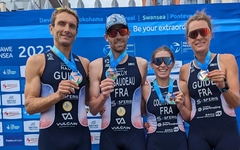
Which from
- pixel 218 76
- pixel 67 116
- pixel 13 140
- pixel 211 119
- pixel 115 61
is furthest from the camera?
pixel 13 140

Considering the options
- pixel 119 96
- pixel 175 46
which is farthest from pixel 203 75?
pixel 175 46

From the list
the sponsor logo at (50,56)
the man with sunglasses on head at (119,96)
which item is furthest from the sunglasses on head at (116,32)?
the sponsor logo at (50,56)

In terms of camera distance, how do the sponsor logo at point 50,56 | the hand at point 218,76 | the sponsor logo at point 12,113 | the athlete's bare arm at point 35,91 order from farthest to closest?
the sponsor logo at point 12,113
the sponsor logo at point 50,56
the athlete's bare arm at point 35,91
the hand at point 218,76

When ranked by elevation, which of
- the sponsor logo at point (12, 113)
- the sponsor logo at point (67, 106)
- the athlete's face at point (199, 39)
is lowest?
the sponsor logo at point (12, 113)

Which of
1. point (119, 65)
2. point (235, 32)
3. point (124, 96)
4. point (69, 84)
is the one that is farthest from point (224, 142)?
point (235, 32)

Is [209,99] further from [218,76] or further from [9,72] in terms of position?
[9,72]

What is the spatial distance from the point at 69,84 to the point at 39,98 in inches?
20.4

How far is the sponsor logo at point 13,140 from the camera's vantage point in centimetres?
422

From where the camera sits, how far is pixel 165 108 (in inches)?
106

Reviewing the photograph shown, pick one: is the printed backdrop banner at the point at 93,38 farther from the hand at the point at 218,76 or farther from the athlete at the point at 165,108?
the hand at the point at 218,76

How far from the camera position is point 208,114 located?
2641 millimetres

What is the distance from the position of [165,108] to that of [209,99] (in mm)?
584

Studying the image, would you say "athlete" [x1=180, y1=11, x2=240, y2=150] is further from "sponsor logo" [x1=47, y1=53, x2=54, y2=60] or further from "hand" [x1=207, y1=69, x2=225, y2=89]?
"sponsor logo" [x1=47, y1=53, x2=54, y2=60]

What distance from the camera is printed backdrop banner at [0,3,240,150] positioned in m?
4.07
